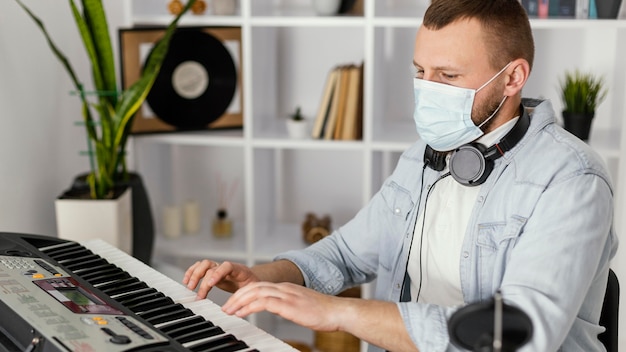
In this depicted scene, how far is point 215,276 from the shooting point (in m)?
1.65

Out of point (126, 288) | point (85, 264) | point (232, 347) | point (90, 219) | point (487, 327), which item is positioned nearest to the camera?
point (487, 327)

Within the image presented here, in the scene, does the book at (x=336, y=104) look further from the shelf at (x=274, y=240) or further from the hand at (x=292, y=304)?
the hand at (x=292, y=304)

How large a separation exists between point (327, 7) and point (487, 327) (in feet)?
5.97

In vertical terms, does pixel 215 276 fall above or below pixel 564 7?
below

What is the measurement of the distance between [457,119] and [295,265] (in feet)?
1.53

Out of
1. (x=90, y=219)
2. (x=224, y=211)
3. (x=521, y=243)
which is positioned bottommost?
(x=224, y=211)

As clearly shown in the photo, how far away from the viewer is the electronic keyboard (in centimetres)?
135

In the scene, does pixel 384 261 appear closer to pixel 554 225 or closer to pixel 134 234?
pixel 554 225

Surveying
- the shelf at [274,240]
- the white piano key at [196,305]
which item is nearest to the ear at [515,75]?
the white piano key at [196,305]

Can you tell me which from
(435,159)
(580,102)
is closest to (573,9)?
(580,102)

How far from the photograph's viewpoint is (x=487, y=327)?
1.14 meters

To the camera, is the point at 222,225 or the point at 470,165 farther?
the point at 222,225

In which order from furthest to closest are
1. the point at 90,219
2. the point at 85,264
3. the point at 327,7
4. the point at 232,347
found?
the point at 327,7 → the point at 90,219 → the point at 85,264 → the point at 232,347

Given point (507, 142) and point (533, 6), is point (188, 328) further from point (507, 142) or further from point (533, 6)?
point (533, 6)
